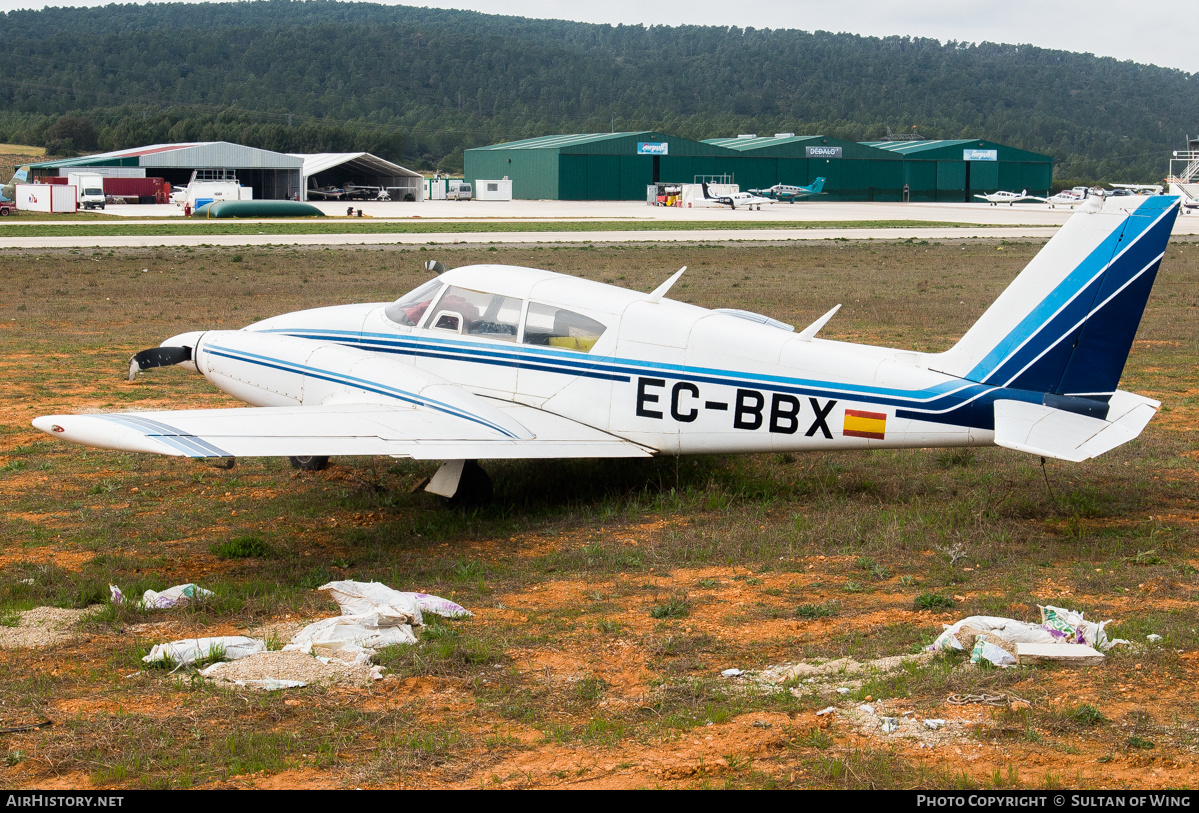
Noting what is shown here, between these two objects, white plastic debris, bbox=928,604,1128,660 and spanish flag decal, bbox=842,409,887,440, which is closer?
white plastic debris, bbox=928,604,1128,660

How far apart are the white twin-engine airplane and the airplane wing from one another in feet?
0.07

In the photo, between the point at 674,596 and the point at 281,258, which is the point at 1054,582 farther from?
the point at 281,258

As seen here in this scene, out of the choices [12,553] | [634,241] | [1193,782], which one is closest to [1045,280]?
[1193,782]

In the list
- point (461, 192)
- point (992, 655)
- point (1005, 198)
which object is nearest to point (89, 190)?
point (461, 192)

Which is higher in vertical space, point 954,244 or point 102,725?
point 954,244

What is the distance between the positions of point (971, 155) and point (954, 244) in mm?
73613

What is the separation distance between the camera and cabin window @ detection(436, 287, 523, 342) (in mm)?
11695

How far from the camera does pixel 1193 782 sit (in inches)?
202

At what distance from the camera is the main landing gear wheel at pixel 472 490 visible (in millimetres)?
Answer: 11570

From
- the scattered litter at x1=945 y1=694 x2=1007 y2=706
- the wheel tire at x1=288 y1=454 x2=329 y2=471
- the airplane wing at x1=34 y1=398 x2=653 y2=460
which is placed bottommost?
the scattered litter at x1=945 y1=694 x2=1007 y2=706

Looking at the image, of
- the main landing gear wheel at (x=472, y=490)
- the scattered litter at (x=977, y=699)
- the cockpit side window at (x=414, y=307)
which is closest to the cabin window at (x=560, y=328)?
the cockpit side window at (x=414, y=307)

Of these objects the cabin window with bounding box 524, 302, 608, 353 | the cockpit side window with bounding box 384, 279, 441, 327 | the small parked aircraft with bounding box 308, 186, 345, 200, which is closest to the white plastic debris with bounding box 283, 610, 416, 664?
the cabin window with bounding box 524, 302, 608, 353

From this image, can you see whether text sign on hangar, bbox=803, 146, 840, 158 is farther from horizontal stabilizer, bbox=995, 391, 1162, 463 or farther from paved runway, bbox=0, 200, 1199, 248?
horizontal stabilizer, bbox=995, 391, 1162, 463

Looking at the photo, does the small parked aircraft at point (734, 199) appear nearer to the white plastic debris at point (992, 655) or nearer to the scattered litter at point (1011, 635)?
the scattered litter at point (1011, 635)
